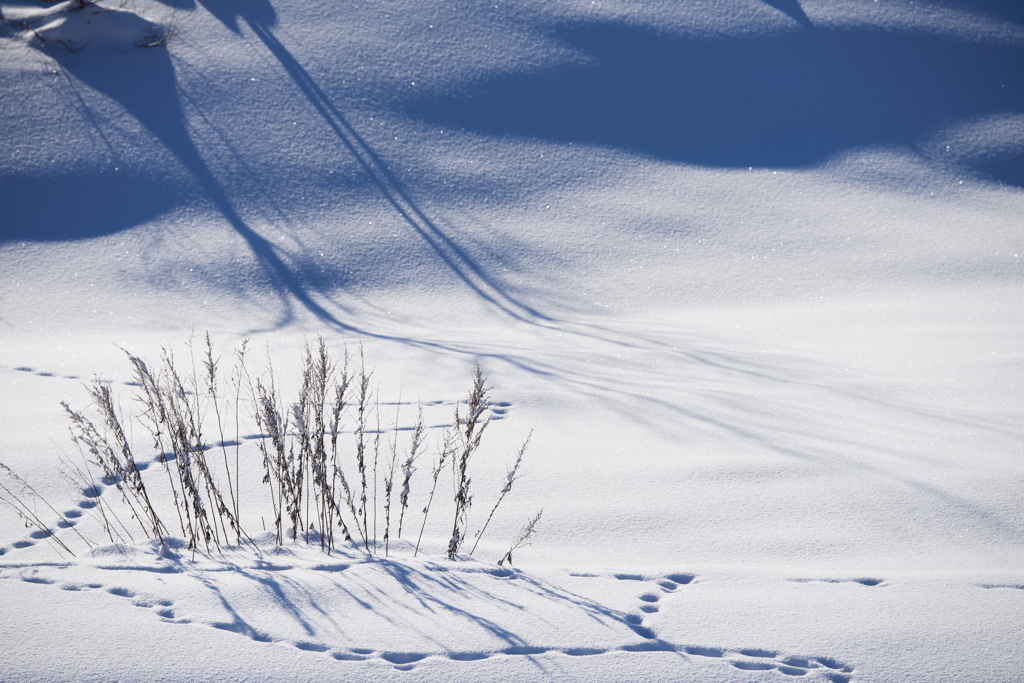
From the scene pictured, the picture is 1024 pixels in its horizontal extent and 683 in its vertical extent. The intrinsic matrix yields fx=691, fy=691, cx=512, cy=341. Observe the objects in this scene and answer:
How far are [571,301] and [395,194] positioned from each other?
3214 millimetres

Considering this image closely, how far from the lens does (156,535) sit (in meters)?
2.70

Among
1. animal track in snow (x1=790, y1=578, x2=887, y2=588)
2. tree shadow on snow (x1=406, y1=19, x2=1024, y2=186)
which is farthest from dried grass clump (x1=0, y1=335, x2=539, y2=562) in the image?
tree shadow on snow (x1=406, y1=19, x2=1024, y2=186)

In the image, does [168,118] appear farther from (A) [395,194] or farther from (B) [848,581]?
(B) [848,581]

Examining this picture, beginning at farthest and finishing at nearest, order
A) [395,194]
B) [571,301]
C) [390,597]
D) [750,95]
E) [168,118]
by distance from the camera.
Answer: [750,95], [168,118], [395,194], [571,301], [390,597]

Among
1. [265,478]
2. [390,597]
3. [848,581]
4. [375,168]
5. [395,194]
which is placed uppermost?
[375,168]

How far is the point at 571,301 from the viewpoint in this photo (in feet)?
26.4

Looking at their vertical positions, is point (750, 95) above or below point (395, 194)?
above

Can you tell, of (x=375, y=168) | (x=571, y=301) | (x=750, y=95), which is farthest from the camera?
(x=750, y=95)

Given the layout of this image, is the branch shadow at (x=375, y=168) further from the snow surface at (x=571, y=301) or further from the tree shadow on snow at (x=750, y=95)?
the tree shadow on snow at (x=750, y=95)

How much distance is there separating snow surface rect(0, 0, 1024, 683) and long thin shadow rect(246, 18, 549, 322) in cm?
6

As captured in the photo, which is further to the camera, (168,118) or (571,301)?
(168,118)

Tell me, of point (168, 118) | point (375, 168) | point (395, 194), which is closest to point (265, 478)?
point (395, 194)

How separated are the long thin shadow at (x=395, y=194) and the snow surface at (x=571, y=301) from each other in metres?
0.06

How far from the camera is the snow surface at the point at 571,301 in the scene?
85.8 inches
